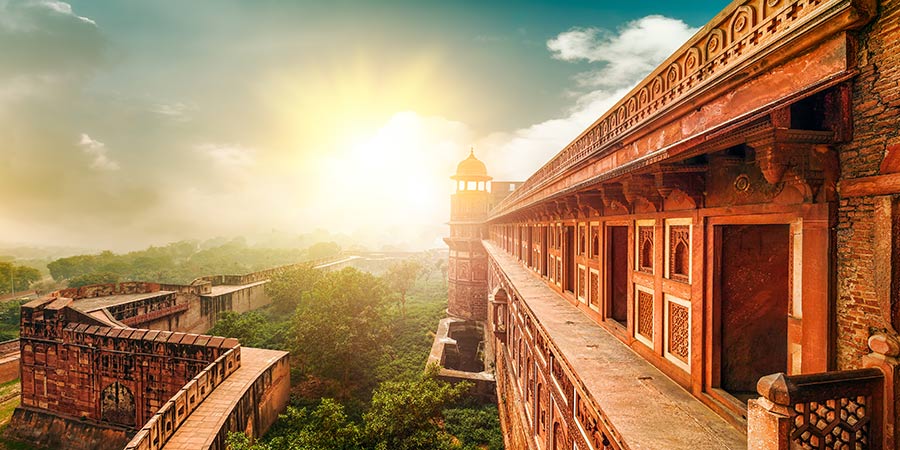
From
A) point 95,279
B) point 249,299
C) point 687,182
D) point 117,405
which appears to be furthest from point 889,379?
point 95,279

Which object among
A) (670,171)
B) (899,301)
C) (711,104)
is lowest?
(899,301)

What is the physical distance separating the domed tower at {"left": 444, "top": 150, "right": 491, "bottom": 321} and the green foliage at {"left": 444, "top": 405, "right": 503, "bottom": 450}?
13.9 meters

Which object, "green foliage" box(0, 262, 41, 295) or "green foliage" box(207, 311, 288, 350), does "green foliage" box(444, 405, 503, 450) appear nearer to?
"green foliage" box(207, 311, 288, 350)

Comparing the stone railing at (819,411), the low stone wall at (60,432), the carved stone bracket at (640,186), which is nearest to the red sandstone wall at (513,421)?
the carved stone bracket at (640,186)

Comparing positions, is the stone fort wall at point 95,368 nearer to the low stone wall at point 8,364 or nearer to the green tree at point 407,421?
the green tree at point 407,421

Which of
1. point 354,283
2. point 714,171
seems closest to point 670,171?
point 714,171

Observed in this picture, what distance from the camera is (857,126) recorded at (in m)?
2.37

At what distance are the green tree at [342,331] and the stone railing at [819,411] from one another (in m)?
17.6

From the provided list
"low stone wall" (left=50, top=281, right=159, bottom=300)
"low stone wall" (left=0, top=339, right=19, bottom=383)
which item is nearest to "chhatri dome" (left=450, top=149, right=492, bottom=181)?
"low stone wall" (left=50, top=281, right=159, bottom=300)

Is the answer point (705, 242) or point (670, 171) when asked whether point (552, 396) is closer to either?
point (705, 242)

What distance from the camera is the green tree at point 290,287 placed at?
30900 millimetres

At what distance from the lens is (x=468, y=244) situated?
32.1 metres

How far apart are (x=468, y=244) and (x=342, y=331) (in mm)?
16279

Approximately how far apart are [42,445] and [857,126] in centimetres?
2696
